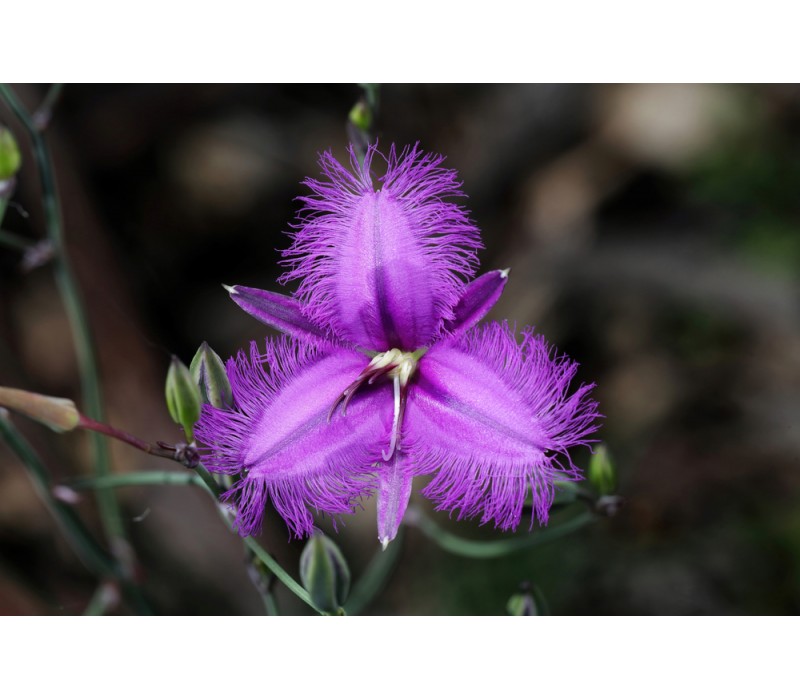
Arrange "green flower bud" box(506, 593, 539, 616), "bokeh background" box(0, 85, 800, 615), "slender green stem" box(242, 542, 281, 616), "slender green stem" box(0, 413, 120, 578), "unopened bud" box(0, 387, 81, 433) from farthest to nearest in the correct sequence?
"bokeh background" box(0, 85, 800, 615), "slender green stem" box(0, 413, 120, 578), "green flower bud" box(506, 593, 539, 616), "slender green stem" box(242, 542, 281, 616), "unopened bud" box(0, 387, 81, 433)

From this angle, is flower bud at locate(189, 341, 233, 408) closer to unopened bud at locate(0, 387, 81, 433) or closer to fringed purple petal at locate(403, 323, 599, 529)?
unopened bud at locate(0, 387, 81, 433)

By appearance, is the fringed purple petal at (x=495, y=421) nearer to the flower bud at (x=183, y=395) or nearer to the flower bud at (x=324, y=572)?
the flower bud at (x=324, y=572)

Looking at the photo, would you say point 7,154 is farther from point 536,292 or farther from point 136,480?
point 536,292

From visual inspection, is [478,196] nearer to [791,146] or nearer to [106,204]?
[791,146]

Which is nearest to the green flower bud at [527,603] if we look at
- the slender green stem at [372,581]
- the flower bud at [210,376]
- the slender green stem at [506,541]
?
the slender green stem at [506,541]

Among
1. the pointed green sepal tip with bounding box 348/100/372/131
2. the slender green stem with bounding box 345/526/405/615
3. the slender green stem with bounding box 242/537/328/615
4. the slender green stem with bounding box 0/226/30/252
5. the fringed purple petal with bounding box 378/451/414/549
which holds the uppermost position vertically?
the pointed green sepal tip with bounding box 348/100/372/131

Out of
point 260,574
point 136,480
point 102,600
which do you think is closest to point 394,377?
point 260,574

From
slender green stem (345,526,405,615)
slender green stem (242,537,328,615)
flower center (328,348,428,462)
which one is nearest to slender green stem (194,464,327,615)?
slender green stem (242,537,328,615)
